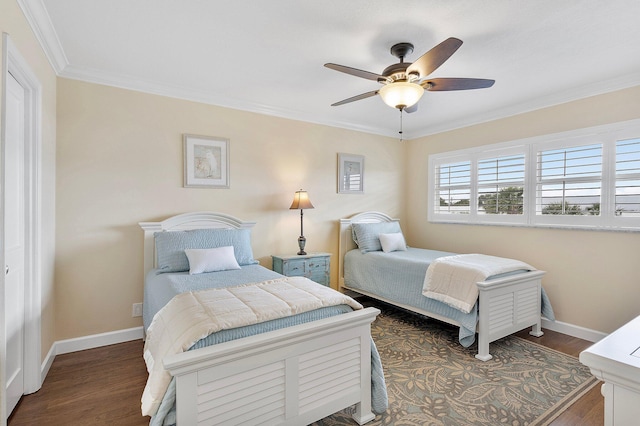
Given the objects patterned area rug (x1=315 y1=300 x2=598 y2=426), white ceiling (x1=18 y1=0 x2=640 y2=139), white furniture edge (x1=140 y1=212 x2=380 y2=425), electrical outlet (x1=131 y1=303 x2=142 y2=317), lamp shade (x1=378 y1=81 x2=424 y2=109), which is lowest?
patterned area rug (x1=315 y1=300 x2=598 y2=426)

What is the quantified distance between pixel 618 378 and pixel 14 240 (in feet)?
9.75

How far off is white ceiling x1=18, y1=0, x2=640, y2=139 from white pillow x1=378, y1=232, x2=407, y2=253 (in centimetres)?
170

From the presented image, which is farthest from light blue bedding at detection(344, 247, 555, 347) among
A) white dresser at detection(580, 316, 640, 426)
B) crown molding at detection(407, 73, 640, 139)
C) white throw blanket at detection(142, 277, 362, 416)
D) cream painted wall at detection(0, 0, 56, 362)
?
cream painted wall at detection(0, 0, 56, 362)

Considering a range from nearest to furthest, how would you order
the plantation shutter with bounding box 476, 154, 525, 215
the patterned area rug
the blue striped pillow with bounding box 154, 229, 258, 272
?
the patterned area rug, the blue striped pillow with bounding box 154, 229, 258, 272, the plantation shutter with bounding box 476, 154, 525, 215

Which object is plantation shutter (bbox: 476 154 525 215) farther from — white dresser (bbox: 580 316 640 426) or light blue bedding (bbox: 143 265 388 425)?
white dresser (bbox: 580 316 640 426)

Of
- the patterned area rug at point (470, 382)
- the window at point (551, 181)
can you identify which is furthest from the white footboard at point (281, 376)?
the window at point (551, 181)

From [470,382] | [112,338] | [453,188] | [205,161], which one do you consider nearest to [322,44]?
[205,161]

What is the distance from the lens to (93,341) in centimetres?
294

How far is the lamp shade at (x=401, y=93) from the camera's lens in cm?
221

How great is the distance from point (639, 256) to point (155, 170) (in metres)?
4.57

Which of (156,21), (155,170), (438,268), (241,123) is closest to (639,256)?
(438,268)

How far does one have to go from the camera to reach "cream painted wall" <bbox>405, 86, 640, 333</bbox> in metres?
2.98

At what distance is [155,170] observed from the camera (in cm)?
320

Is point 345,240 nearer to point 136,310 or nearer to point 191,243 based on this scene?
point 191,243
